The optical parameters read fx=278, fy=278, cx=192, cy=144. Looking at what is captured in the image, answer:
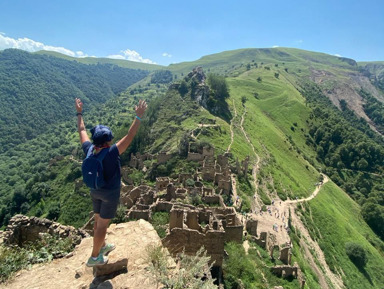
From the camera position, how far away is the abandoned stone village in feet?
34.9

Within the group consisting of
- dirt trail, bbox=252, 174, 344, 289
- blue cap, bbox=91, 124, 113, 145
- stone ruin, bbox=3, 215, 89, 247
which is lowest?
dirt trail, bbox=252, 174, 344, 289

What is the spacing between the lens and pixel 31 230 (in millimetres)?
10625

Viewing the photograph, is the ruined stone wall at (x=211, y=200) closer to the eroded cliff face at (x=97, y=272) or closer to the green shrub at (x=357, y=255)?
the eroded cliff face at (x=97, y=272)

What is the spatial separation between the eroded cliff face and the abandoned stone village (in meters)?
1.64

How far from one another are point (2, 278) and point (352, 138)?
5199 inches

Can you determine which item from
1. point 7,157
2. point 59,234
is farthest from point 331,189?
point 7,157

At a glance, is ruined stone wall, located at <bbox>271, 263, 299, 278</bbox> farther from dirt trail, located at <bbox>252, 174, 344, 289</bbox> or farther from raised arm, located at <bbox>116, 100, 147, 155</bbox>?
raised arm, located at <bbox>116, 100, 147, 155</bbox>

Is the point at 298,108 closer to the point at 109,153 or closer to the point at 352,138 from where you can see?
the point at 352,138

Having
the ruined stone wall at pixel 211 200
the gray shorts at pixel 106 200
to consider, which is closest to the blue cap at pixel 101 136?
the gray shorts at pixel 106 200

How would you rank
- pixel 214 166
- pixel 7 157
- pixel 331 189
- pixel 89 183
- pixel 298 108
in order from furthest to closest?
1. pixel 7 157
2. pixel 298 108
3. pixel 331 189
4. pixel 214 166
5. pixel 89 183

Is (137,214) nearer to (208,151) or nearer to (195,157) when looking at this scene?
(195,157)

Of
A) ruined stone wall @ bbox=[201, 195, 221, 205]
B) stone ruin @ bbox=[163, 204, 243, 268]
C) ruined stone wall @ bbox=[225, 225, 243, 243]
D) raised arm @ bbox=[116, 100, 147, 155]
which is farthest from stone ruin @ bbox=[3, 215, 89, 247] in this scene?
ruined stone wall @ bbox=[201, 195, 221, 205]

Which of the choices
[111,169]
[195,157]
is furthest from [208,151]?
[111,169]

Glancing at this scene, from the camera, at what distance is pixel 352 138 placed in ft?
385
